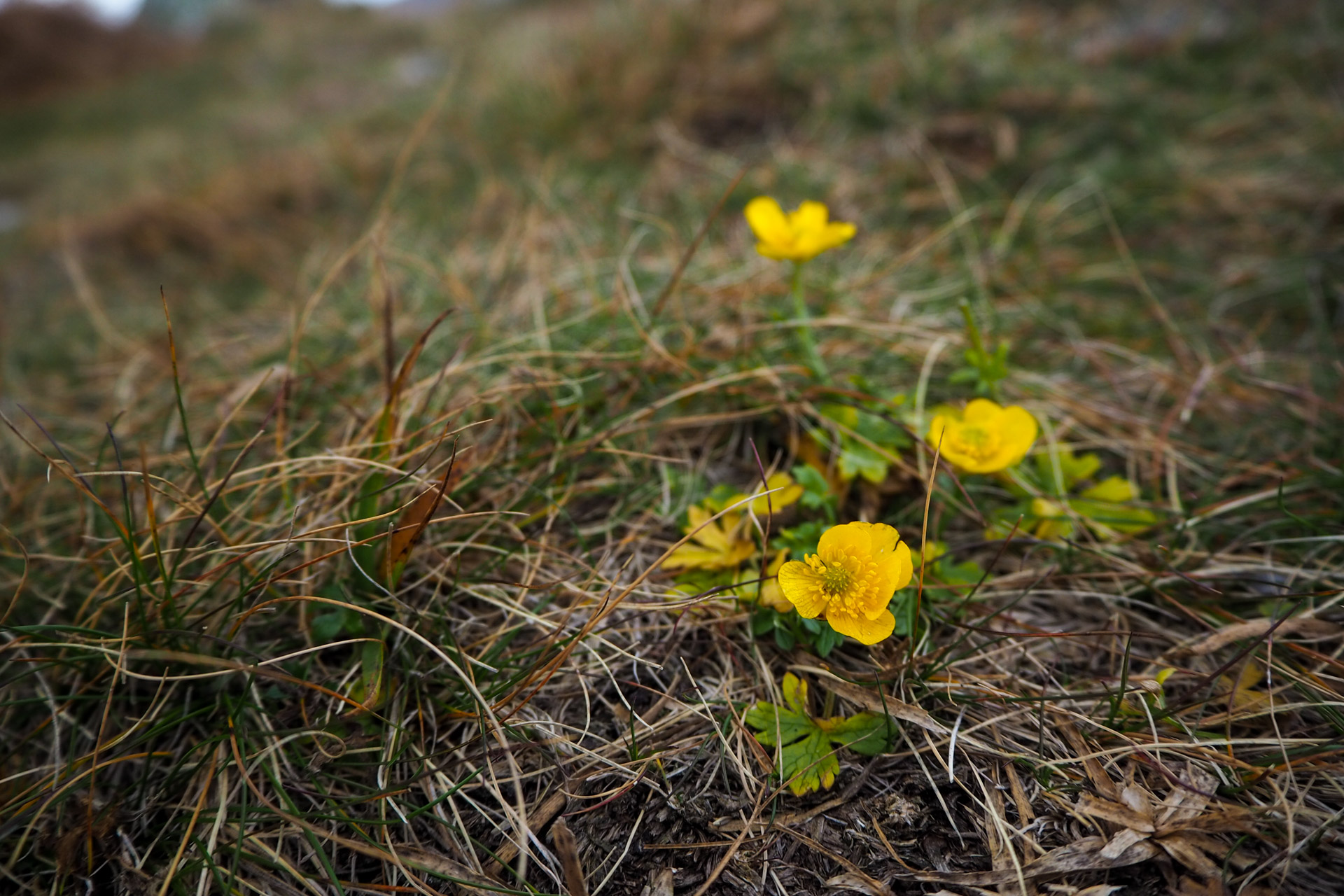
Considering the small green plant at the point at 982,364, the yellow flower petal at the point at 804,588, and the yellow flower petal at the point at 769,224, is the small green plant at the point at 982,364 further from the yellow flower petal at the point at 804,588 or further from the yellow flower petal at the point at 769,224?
the yellow flower petal at the point at 804,588

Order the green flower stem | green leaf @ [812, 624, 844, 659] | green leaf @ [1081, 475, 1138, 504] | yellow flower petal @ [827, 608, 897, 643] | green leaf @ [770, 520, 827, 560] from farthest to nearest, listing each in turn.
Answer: the green flower stem → green leaf @ [1081, 475, 1138, 504] → green leaf @ [770, 520, 827, 560] → green leaf @ [812, 624, 844, 659] → yellow flower petal @ [827, 608, 897, 643]

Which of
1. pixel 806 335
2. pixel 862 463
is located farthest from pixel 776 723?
pixel 806 335

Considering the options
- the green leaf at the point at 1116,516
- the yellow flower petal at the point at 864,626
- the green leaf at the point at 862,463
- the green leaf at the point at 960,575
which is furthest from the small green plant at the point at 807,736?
the green leaf at the point at 1116,516

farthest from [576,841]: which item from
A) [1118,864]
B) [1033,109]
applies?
[1033,109]

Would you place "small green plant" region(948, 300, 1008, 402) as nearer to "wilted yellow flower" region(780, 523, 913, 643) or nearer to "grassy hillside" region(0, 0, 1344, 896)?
"grassy hillside" region(0, 0, 1344, 896)

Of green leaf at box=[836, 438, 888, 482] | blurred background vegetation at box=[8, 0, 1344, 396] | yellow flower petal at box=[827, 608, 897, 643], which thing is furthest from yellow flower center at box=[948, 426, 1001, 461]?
blurred background vegetation at box=[8, 0, 1344, 396]

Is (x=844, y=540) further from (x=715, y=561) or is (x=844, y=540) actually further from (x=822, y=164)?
(x=822, y=164)

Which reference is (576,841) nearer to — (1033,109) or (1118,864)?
(1118,864)
